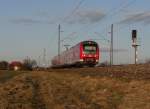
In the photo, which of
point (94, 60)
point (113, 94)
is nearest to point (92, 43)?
point (94, 60)

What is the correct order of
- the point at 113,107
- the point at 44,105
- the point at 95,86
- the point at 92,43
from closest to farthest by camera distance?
the point at 113,107 < the point at 44,105 < the point at 95,86 < the point at 92,43

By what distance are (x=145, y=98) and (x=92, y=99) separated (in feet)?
7.73

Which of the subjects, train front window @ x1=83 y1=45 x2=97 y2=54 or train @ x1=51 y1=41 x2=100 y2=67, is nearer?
train @ x1=51 y1=41 x2=100 y2=67

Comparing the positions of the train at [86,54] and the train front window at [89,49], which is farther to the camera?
the train front window at [89,49]

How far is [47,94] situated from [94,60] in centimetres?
4019

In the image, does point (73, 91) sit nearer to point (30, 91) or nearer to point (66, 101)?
point (30, 91)

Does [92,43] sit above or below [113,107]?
above

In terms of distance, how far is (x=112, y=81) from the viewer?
2428cm

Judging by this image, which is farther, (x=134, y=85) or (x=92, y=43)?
(x=92, y=43)

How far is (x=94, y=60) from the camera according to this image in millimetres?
62312

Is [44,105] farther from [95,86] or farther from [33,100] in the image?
[95,86]

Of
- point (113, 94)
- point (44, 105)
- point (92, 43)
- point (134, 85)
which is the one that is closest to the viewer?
point (44, 105)

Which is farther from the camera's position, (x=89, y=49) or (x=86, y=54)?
(x=89, y=49)

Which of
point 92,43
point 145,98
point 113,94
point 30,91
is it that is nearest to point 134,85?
point 113,94
